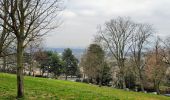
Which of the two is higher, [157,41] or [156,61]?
[157,41]

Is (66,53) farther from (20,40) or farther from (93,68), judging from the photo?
(20,40)

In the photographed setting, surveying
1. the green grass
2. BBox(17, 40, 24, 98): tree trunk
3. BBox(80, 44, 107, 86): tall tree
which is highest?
BBox(80, 44, 107, 86): tall tree

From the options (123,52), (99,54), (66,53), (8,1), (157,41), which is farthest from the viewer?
(66,53)

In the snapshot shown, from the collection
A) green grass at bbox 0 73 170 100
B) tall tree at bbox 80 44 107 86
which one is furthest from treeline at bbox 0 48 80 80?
green grass at bbox 0 73 170 100

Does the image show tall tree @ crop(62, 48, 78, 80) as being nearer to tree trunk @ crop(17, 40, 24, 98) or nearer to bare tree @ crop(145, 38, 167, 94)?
bare tree @ crop(145, 38, 167, 94)

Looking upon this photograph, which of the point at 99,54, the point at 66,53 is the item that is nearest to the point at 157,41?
the point at 99,54

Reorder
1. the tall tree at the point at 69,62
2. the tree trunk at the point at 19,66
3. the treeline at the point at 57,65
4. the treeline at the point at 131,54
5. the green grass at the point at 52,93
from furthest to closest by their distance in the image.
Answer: the tall tree at the point at 69,62 → the treeline at the point at 57,65 → the treeline at the point at 131,54 → the green grass at the point at 52,93 → the tree trunk at the point at 19,66

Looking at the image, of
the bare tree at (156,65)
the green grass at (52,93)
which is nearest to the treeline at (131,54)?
the bare tree at (156,65)

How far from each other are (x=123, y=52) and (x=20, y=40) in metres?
42.5

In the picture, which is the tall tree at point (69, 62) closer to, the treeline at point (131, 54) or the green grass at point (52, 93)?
the treeline at point (131, 54)

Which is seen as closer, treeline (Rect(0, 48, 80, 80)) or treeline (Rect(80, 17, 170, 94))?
treeline (Rect(80, 17, 170, 94))

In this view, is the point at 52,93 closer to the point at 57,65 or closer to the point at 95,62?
the point at 95,62

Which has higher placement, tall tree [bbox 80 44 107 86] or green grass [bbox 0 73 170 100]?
tall tree [bbox 80 44 107 86]

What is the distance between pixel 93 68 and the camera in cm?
7650
